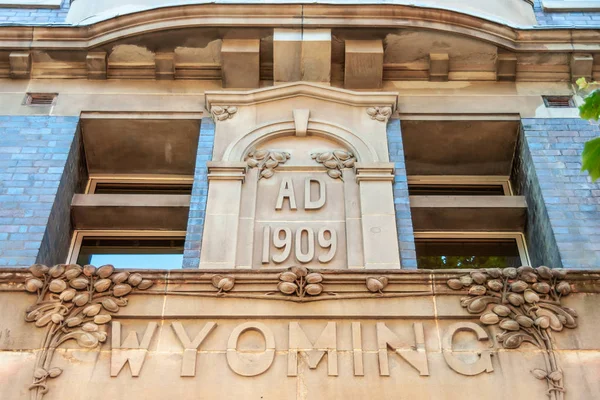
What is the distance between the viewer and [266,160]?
1210 cm

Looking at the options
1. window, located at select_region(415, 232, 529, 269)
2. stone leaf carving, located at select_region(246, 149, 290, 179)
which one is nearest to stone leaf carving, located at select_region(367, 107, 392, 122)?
stone leaf carving, located at select_region(246, 149, 290, 179)

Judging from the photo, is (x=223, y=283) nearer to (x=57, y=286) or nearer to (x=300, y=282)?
(x=300, y=282)

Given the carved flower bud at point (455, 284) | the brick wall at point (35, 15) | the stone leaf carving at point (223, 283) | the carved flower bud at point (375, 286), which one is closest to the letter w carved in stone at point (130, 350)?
the stone leaf carving at point (223, 283)

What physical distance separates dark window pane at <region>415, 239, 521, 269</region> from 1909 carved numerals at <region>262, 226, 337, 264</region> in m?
1.92

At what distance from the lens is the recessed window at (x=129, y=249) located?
12320 mm

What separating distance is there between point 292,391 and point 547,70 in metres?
7.54

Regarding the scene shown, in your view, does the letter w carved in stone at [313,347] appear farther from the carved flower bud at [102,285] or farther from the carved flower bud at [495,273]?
the carved flower bud at [102,285]

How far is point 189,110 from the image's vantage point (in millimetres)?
13398

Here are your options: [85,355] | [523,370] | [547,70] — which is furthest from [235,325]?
[547,70]

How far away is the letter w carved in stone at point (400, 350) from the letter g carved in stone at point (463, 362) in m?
0.24

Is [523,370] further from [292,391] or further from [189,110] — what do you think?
[189,110]

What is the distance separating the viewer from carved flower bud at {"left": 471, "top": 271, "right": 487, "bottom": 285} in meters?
9.72

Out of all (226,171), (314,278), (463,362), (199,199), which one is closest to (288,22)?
(226,171)

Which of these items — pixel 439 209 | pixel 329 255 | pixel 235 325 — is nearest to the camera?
pixel 235 325
